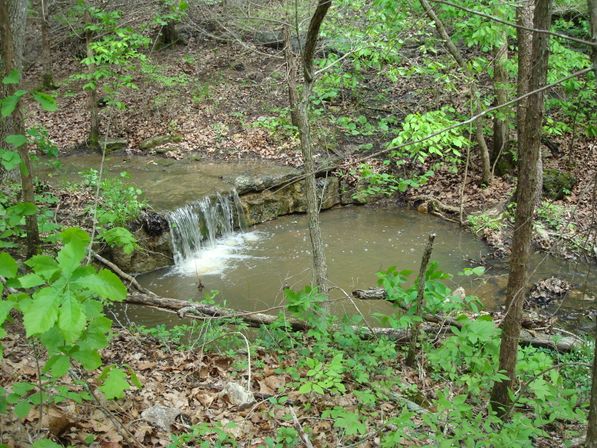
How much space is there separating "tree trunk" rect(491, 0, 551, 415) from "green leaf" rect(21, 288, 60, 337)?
8.89 ft

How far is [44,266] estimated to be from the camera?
184 centimetres

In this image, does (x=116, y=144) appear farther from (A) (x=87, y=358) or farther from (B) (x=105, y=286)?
(B) (x=105, y=286)

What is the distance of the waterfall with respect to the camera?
9.23 meters

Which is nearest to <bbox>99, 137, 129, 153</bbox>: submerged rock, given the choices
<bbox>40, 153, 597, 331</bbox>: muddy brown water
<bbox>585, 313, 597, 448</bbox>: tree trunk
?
<bbox>40, 153, 597, 331</bbox>: muddy brown water

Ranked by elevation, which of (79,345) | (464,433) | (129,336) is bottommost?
(129,336)

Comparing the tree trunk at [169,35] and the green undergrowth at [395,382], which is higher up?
the tree trunk at [169,35]

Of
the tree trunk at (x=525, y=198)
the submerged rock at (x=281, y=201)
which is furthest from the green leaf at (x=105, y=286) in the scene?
the submerged rock at (x=281, y=201)

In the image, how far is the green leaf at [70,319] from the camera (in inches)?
66.9

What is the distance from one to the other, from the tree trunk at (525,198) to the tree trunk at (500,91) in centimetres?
568

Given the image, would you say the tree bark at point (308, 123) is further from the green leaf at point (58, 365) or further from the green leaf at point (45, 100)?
the green leaf at point (58, 365)

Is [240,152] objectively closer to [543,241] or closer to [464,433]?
[543,241]

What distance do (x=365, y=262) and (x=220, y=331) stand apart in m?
4.86

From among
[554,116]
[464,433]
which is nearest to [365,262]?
[464,433]

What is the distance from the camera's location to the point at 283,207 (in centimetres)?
1147
